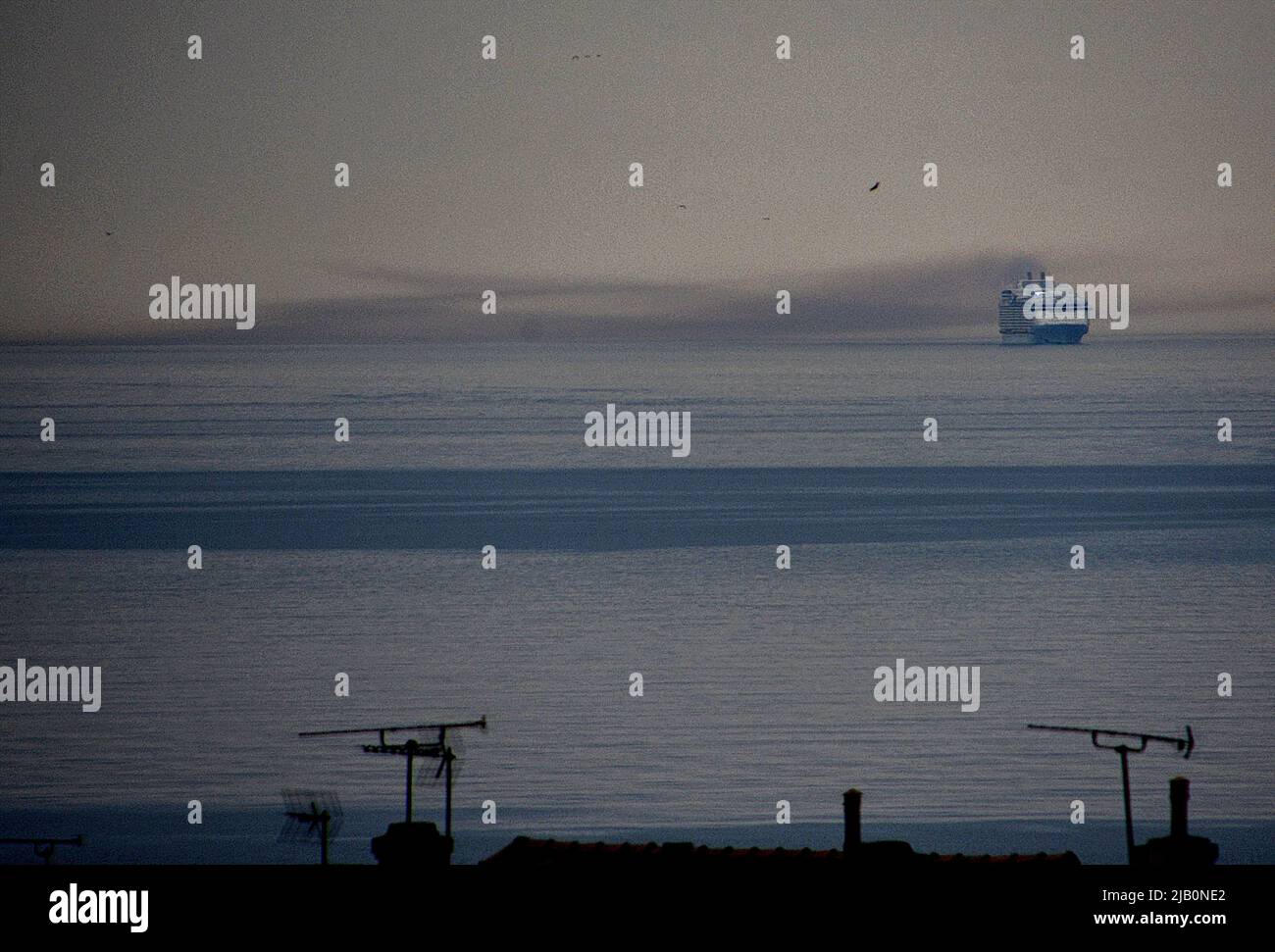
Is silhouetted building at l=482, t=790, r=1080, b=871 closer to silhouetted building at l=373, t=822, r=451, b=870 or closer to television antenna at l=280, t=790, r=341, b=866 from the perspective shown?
silhouetted building at l=373, t=822, r=451, b=870

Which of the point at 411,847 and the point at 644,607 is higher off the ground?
the point at 644,607

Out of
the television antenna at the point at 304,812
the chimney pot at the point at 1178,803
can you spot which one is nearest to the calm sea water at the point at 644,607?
the television antenna at the point at 304,812

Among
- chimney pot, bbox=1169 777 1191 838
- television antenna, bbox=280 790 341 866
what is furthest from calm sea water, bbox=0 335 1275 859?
chimney pot, bbox=1169 777 1191 838

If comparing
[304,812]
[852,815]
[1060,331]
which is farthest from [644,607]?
[1060,331]

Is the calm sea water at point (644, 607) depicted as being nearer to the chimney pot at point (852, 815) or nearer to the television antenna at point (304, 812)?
the television antenna at point (304, 812)

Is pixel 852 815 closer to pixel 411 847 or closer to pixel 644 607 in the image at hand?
pixel 411 847

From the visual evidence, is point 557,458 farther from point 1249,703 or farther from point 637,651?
point 1249,703

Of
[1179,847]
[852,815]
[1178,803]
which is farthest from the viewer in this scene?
[852,815]

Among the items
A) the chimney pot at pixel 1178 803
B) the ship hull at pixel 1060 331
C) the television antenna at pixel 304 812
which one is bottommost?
the television antenna at pixel 304 812
